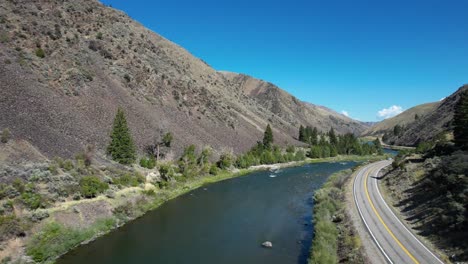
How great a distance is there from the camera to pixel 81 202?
37.0 m

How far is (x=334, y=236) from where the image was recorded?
32.4 meters

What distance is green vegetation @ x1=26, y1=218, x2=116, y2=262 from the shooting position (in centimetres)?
2826

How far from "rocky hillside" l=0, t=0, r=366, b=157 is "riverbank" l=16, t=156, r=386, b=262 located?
12.2 m

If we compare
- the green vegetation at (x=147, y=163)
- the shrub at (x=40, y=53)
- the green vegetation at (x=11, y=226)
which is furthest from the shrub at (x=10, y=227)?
the shrub at (x=40, y=53)

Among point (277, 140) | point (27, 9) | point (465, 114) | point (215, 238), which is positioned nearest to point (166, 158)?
point (215, 238)

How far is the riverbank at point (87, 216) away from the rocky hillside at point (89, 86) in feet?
40.1

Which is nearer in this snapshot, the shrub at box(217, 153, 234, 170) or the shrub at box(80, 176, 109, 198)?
the shrub at box(80, 176, 109, 198)

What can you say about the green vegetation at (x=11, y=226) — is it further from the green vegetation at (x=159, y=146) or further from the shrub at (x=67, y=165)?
the green vegetation at (x=159, y=146)

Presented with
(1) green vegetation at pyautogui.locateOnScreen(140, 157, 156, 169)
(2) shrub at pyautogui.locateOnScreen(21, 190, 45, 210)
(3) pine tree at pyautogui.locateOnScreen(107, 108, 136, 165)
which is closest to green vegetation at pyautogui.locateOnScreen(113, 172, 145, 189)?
(3) pine tree at pyautogui.locateOnScreen(107, 108, 136, 165)

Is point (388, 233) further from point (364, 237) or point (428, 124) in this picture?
point (428, 124)

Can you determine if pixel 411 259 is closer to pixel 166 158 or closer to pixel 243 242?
pixel 243 242

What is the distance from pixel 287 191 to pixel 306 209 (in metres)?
13.4

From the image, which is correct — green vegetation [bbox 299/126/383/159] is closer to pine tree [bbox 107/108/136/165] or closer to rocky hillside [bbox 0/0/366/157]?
rocky hillside [bbox 0/0/366/157]

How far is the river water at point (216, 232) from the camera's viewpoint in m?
30.2
